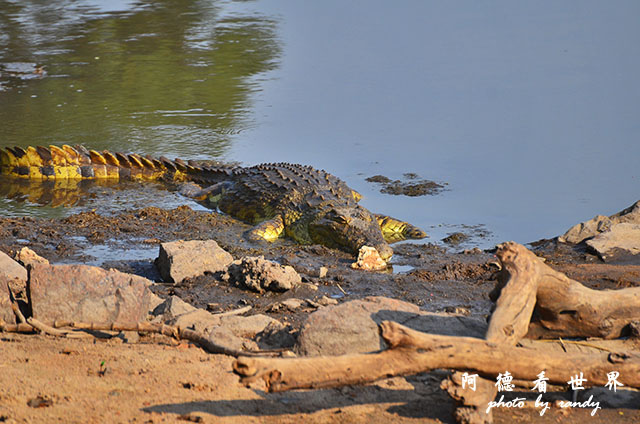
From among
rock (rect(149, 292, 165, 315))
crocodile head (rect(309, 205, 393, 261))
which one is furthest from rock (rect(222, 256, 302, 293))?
crocodile head (rect(309, 205, 393, 261))

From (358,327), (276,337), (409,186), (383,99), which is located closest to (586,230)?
(409,186)

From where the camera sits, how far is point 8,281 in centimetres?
444

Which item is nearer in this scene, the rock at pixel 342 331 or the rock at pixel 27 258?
the rock at pixel 342 331

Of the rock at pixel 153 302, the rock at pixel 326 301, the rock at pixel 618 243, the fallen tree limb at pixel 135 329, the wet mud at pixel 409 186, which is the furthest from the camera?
the wet mud at pixel 409 186

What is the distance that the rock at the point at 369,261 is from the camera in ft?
19.9

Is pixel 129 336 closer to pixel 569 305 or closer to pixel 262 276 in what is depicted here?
pixel 262 276

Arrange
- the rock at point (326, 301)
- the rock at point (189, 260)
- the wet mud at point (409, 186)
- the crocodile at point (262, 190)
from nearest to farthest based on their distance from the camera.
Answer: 1. the rock at point (326, 301)
2. the rock at point (189, 260)
3. the crocodile at point (262, 190)
4. the wet mud at point (409, 186)

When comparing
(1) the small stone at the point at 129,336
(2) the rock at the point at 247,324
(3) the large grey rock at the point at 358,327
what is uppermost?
(3) the large grey rock at the point at 358,327

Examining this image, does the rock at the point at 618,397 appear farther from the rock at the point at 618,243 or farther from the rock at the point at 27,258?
the rock at the point at 27,258

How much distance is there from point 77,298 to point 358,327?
1591mm

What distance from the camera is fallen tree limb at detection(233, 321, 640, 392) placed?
A: 8.94ft

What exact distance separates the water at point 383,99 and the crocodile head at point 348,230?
28.6 inches

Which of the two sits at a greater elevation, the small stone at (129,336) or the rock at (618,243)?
the small stone at (129,336)

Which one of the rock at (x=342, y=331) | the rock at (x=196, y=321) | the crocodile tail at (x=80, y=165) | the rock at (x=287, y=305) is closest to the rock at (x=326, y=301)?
the rock at (x=287, y=305)
